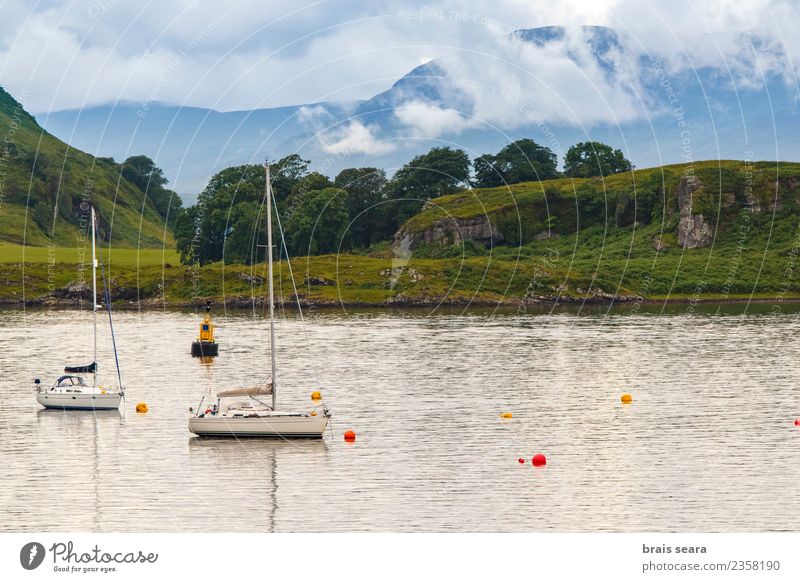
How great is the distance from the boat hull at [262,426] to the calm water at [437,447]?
997mm

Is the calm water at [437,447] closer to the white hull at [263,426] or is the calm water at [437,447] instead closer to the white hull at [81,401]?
the white hull at [263,426]

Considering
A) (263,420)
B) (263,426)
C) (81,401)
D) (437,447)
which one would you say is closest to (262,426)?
(263,426)

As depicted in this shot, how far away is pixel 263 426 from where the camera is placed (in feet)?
270

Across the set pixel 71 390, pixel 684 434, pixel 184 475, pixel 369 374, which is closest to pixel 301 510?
pixel 184 475

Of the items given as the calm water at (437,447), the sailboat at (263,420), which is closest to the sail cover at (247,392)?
the sailboat at (263,420)

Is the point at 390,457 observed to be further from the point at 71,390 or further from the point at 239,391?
the point at 71,390

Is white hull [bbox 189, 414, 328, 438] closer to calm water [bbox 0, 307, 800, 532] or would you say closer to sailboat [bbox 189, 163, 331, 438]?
sailboat [bbox 189, 163, 331, 438]

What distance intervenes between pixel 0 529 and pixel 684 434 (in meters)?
48.9

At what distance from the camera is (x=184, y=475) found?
7344cm

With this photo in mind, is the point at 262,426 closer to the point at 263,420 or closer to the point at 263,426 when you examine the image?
the point at 263,426

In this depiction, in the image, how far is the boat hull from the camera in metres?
81.9

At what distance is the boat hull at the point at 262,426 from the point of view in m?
81.9

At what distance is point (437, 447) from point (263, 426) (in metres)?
12.3

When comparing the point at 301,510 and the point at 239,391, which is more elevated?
the point at 239,391
